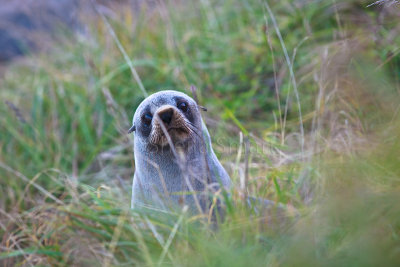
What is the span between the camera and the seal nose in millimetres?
1986

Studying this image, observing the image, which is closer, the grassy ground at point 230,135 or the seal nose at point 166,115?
the grassy ground at point 230,135

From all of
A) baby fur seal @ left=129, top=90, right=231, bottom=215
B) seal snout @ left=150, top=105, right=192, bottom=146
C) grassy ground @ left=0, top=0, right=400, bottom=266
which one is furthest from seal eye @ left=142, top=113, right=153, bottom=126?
grassy ground @ left=0, top=0, right=400, bottom=266

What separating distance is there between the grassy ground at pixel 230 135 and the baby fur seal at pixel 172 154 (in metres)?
0.15

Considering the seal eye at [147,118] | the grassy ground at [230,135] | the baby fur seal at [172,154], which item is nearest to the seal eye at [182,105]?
the baby fur seal at [172,154]

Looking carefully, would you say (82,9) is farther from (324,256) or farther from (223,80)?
(324,256)

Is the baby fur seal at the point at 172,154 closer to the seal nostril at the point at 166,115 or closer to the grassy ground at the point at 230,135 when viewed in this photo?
the seal nostril at the point at 166,115

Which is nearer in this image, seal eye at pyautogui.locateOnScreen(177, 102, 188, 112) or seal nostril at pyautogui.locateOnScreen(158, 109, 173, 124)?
seal nostril at pyautogui.locateOnScreen(158, 109, 173, 124)

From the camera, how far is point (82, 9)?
5.69m

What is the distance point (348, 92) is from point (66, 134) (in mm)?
2638

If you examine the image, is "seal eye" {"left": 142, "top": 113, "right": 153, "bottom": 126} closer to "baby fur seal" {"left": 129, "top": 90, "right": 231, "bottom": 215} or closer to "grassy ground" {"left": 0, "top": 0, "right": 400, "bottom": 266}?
"baby fur seal" {"left": 129, "top": 90, "right": 231, "bottom": 215}

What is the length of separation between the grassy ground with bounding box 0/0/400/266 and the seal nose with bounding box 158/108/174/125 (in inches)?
15.6

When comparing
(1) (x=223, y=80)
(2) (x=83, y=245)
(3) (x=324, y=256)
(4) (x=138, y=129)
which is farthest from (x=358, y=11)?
(2) (x=83, y=245)

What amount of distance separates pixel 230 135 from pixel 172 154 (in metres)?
1.15

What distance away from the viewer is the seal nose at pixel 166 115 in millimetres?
1986
